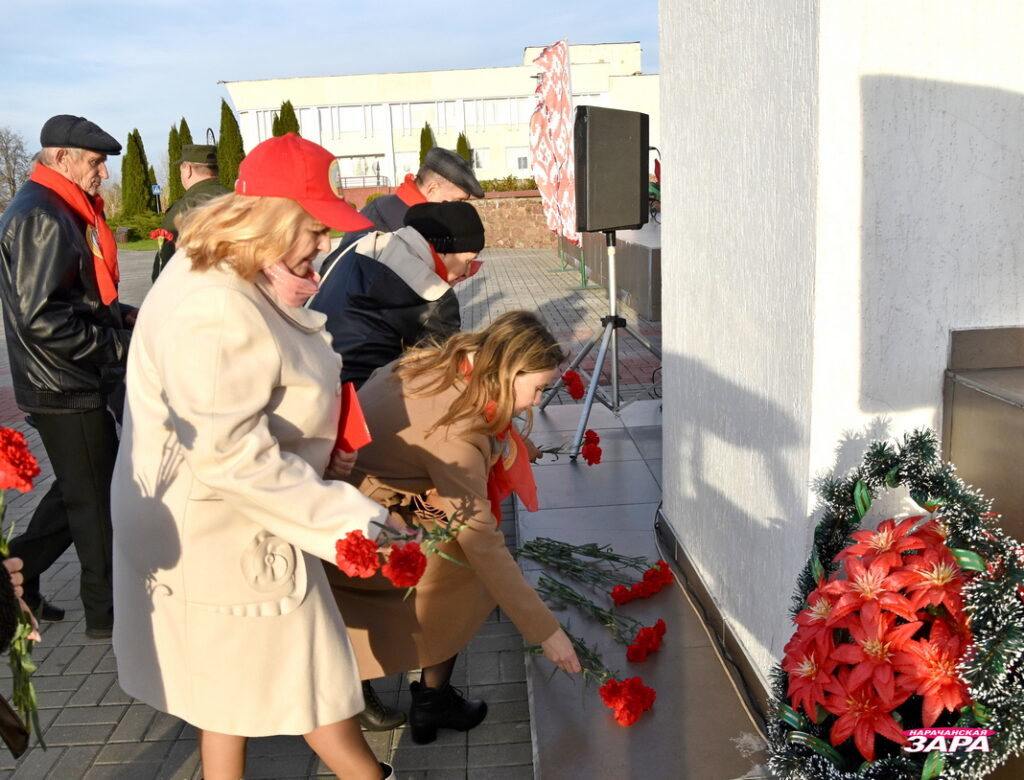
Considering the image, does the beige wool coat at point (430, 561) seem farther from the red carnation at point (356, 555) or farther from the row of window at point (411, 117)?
the row of window at point (411, 117)

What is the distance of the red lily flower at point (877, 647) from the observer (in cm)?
163

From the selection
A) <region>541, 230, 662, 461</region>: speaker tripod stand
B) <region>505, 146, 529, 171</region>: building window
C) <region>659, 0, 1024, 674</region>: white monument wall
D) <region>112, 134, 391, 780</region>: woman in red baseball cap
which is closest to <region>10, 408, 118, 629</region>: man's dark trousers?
<region>112, 134, 391, 780</region>: woman in red baseball cap

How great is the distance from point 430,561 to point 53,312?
1.64 meters

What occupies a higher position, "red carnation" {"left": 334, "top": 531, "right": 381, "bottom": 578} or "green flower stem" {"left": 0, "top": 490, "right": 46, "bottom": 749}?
"red carnation" {"left": 334, "top": 531, "right": 381, "bottom": 578}

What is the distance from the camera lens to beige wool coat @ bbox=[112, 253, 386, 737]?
5.86 ft

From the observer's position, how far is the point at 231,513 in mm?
1929

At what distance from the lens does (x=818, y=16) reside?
194cm

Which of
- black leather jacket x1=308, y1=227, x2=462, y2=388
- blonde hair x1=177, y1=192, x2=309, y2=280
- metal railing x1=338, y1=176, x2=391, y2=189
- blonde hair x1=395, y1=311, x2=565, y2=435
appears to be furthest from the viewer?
metal railing x1=338, y1=176, x2=391, y2=189

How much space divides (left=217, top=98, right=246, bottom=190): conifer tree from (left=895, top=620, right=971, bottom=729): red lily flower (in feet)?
96.8

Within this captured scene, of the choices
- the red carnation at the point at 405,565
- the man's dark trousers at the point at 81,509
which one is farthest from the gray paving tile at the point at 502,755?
the man's dark trousers at the point at 81,509

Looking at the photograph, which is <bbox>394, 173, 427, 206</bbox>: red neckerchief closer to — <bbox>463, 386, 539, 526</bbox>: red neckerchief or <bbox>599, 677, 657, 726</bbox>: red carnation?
<bbox>463, 386, 539, 526</bbox>: red neckerchief

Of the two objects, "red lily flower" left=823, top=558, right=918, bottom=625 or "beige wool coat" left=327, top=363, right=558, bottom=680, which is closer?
"red lily flower" left=823, top=558, right=918, bottom=625

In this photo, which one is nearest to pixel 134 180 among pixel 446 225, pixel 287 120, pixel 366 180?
pixel 287 120

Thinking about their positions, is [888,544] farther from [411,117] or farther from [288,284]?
[411,117]
